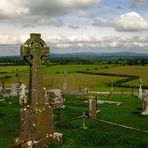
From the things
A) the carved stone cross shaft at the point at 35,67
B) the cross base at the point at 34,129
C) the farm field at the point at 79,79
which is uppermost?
the carved stone cross shaft at the point at 35,67

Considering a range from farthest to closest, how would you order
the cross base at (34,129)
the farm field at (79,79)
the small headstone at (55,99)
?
the farm field at (79,79) → the small headstone at (55,99) → the cross base at (34,129)

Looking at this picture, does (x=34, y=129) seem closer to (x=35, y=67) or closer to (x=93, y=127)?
(x=35, y=67)

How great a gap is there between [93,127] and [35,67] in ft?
27.6

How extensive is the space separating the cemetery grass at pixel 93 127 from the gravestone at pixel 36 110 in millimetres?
738

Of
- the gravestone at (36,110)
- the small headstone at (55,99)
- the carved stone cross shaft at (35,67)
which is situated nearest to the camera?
the gravestone at (36,110)

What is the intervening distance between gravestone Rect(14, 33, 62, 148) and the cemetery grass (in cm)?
74

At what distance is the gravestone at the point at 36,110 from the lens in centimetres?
1285

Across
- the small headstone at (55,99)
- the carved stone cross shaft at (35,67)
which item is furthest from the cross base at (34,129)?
the small headstone at (55,99)

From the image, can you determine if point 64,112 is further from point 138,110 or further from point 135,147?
point 135,147

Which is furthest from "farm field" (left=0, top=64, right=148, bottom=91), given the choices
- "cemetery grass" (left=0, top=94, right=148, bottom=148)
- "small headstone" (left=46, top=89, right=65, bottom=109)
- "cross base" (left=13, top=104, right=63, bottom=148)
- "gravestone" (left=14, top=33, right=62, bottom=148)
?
"cross base" (left=13, top=104, right=63, bottom=148)

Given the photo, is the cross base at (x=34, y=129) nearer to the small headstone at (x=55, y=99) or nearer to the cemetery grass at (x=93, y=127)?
the cemetery grass at (x=93, y=127)

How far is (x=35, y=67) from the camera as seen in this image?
43.7 ft

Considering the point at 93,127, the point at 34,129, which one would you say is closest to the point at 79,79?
the point at 93,127

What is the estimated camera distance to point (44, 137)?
43.1 feet
